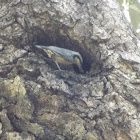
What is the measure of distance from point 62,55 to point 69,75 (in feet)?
0.55

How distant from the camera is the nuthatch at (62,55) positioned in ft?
8.93

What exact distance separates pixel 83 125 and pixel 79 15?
0.94 metres

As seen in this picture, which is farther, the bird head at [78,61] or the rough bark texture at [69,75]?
the bird head at [78,61]

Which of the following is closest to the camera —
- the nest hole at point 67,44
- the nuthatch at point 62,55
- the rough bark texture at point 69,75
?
the rough bark texture at point 69,75

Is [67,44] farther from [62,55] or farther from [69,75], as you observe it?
[69,75]

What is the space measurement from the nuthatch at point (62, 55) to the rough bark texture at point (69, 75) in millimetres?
63

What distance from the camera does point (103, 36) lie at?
281cm

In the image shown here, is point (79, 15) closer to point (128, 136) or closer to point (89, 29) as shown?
point (89, 29)

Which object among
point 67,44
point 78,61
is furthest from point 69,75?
point 67,44

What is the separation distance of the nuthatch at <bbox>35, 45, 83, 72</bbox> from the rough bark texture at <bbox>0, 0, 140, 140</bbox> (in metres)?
0.06

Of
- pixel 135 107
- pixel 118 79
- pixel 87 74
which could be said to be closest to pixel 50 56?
pixel 87 74

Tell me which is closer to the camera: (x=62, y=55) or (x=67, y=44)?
(x=62, y=55)

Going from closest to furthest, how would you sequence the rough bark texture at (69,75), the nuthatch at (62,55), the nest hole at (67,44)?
the rough bark texture at (69,75), the nuthatch at (62,55), the nest hole at (67,44)

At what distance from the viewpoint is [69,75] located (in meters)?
2.73
